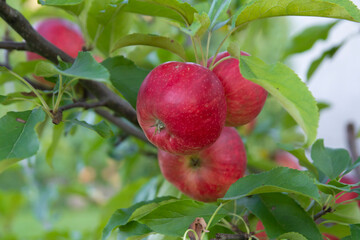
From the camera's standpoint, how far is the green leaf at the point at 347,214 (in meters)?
0.56

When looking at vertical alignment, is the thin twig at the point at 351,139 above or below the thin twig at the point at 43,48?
below

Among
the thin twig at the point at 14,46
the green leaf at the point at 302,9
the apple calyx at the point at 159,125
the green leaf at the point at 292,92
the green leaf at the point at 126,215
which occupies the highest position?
the green leaf at the point at 302,9

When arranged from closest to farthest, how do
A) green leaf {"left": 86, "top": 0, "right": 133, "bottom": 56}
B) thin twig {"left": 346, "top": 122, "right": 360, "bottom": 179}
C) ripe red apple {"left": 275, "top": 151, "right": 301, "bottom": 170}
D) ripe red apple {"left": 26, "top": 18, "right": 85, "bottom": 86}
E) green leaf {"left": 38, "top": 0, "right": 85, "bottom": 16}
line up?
green leaf {"left": 38, "top": 0, "right": 85, "bottom": 16} < green leaf {"left": 86, "top": 0, "right": 133, "bottom": 56} < ripe red apple {"left": 26, "top": 18, "right": 85, "bottom": 86} < thin twig {"left": 346, "top": 122, "right": 360, "bottom": 179} < ripe red apple {"left": 275, "top": 151, "right": 301, "bottom": 170}

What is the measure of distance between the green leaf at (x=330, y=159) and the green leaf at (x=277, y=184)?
13 centimetres

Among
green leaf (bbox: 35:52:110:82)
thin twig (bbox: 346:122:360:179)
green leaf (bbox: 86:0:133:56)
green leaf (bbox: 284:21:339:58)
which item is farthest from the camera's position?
thin twig (bbox: 346:122:360:179)

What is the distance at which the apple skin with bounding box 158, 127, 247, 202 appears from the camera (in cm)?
62

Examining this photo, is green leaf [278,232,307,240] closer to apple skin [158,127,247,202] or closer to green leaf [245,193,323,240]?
green leaf [245,193,323,240]

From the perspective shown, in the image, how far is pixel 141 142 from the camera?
113 cm

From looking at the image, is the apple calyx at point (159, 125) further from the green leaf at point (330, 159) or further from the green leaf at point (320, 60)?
the green leaf at point (320, 60)

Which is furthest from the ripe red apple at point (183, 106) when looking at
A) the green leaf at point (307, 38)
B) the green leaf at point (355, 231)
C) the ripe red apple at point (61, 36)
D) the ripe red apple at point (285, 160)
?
the ripe red apple at point (285, 160)

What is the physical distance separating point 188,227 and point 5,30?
2.48 ft

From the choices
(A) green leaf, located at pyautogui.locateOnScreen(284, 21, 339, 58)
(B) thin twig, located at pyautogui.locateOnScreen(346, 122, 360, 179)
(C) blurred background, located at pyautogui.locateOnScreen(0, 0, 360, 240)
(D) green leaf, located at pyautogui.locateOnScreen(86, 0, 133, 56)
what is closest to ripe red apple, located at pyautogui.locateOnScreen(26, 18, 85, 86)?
(C) blurred background, located at pyautogui.locateOnScreen(0, 0, 360, 240)

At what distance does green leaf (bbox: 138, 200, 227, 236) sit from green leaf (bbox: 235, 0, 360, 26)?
25cm

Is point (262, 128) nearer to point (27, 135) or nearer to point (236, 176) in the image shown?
point (236, 176)
